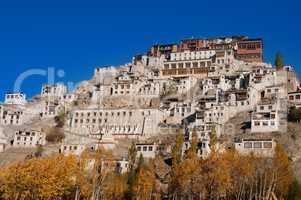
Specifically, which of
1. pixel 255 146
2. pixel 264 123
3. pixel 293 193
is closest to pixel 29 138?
pixel 255 146

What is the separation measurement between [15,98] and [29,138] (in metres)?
30.3

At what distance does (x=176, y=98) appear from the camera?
9575cm

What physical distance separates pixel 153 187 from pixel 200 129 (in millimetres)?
20856

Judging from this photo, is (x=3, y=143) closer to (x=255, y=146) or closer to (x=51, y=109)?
(x=51, y=109)

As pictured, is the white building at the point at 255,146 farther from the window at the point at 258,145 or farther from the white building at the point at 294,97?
the white building at the point at 294,97

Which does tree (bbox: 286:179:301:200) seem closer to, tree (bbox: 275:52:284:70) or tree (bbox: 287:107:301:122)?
tree (bbox: 287:107:301:122)

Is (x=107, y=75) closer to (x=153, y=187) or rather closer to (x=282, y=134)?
(x=282, y=134)

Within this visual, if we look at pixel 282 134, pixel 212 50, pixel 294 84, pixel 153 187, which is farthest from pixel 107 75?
pixel 153 187

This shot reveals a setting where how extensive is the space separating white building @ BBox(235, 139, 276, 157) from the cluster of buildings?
5.2 inches

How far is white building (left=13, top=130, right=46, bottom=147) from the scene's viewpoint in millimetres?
85950

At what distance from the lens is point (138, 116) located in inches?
3506

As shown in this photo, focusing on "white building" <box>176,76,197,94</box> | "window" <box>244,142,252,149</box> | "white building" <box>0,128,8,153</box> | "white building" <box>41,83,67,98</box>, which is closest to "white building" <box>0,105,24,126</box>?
"white building" <box>0,128,8,153</box>

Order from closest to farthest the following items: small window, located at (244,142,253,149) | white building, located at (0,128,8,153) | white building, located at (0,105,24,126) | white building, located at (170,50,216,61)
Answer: small window, located at (244,142,253,149)
white building, located at (0,128,8,153)
white building, located at (0,105,24,126)
white building, located at (170,50,216,61)

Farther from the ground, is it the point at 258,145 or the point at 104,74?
the point at 104,74
